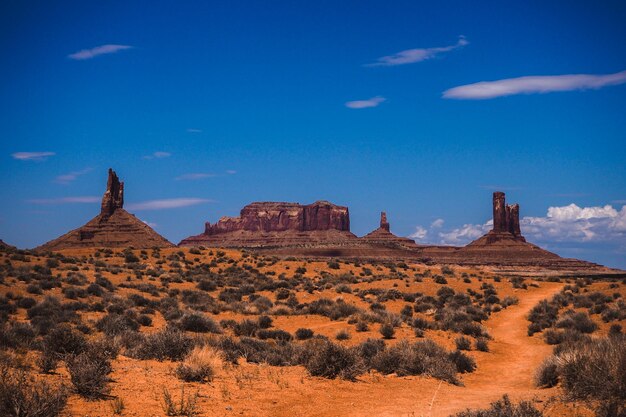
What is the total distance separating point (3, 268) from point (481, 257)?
109146mm

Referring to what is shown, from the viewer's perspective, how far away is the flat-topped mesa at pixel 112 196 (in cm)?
9400

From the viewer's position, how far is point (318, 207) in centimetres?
18088

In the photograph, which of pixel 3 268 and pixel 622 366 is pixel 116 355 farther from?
pixel 3 268

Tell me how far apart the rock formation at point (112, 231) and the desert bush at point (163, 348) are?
222 feet

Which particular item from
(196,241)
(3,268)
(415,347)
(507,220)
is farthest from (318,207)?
(415,347)

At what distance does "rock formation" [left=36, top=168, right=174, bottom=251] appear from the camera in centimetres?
8131

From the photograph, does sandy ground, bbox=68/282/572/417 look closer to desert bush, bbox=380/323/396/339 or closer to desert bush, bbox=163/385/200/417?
desert bush, bbox=163/385/200/417

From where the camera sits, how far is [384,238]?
155 meters

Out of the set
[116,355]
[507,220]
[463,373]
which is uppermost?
[507,220]

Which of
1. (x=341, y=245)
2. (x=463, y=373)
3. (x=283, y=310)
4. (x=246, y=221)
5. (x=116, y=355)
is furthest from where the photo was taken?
(x=246, y=221)

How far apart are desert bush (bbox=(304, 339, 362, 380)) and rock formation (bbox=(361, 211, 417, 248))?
5023 inches

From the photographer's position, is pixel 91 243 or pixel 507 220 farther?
pixel 507 220

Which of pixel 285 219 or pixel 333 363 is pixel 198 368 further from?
pixel 285 219

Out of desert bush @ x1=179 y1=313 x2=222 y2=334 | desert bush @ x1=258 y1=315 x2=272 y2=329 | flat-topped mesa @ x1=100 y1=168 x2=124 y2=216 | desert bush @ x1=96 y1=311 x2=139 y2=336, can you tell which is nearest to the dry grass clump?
desert bush @ x1=96 y1=311 x2=139 y2=336
